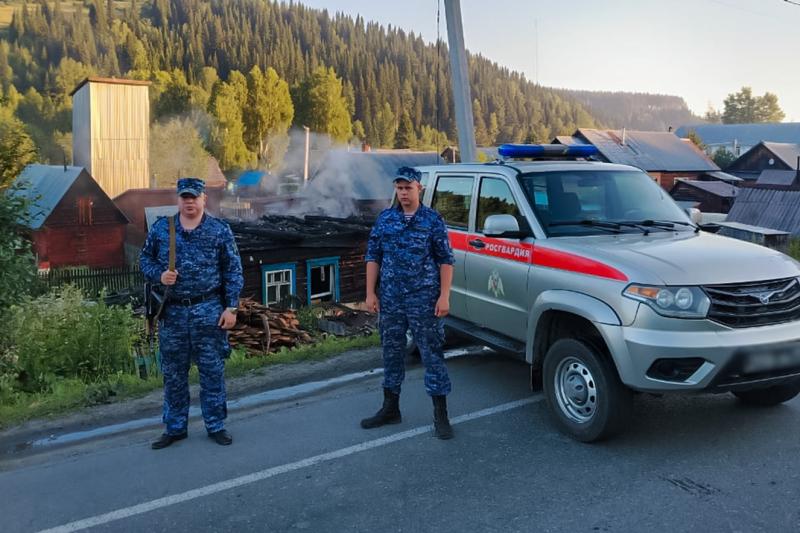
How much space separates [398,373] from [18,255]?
4.79 m

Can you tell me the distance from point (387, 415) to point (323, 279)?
2247 cm

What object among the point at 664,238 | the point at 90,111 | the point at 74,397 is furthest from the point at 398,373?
the point at 90,111

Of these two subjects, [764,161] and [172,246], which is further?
[764,161]

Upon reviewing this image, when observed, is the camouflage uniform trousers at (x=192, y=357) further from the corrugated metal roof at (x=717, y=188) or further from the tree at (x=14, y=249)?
the corrugated metal roof at (x=717, y=188)

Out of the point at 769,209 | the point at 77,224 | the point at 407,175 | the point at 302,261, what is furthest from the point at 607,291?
the point at 77,224

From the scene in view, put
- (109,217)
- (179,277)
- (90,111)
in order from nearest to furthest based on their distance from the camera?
(179,277) < (109,217) < (90,111)

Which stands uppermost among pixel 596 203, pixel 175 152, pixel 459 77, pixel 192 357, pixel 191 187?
pixel 175 152

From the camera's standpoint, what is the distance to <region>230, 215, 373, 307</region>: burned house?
24667 millimetres

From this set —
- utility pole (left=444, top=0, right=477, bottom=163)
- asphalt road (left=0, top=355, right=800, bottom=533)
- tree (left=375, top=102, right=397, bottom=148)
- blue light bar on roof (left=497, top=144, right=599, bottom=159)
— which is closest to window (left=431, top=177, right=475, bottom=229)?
blue light bar on roof (left=497, top=144, right=599, bottom=159)

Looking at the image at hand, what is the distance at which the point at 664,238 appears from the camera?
4824 mm

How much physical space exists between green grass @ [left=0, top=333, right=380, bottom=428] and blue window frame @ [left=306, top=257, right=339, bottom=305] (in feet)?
63.7

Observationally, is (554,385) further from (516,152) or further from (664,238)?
(516,152)

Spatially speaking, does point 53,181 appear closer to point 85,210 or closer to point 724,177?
point 85,210

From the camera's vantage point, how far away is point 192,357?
4.69 metres
